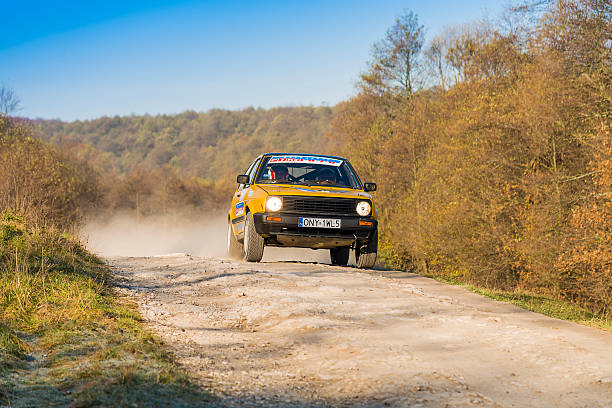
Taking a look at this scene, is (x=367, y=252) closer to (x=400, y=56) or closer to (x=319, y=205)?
(x=319, y=205)

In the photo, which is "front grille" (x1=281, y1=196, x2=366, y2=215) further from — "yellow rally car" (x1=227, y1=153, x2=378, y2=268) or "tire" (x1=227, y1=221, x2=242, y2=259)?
"tire" (x1=227, y1=221, x2=242, y2=259)

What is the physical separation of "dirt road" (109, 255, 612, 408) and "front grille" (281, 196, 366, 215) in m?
2.28

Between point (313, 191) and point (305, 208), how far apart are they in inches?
17.0

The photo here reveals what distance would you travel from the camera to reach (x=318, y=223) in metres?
11.1

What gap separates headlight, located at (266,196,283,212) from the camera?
11117 mm

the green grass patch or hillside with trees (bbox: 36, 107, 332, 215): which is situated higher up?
hillside with trees (bbox: 36, 107, 332, 215)

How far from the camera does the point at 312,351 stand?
5.29 metres

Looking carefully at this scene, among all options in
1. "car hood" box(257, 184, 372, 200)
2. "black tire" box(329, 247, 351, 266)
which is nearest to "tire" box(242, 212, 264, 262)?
"car hood" box(257, 184, 372, 200)

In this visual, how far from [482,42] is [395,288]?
24582 mm

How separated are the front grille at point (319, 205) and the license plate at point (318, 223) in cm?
16

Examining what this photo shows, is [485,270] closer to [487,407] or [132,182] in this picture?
[487,407]

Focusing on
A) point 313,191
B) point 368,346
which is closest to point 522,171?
point 313,191

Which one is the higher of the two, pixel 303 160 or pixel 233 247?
pixel 303 160

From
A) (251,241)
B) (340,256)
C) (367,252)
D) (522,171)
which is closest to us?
(251,241)
